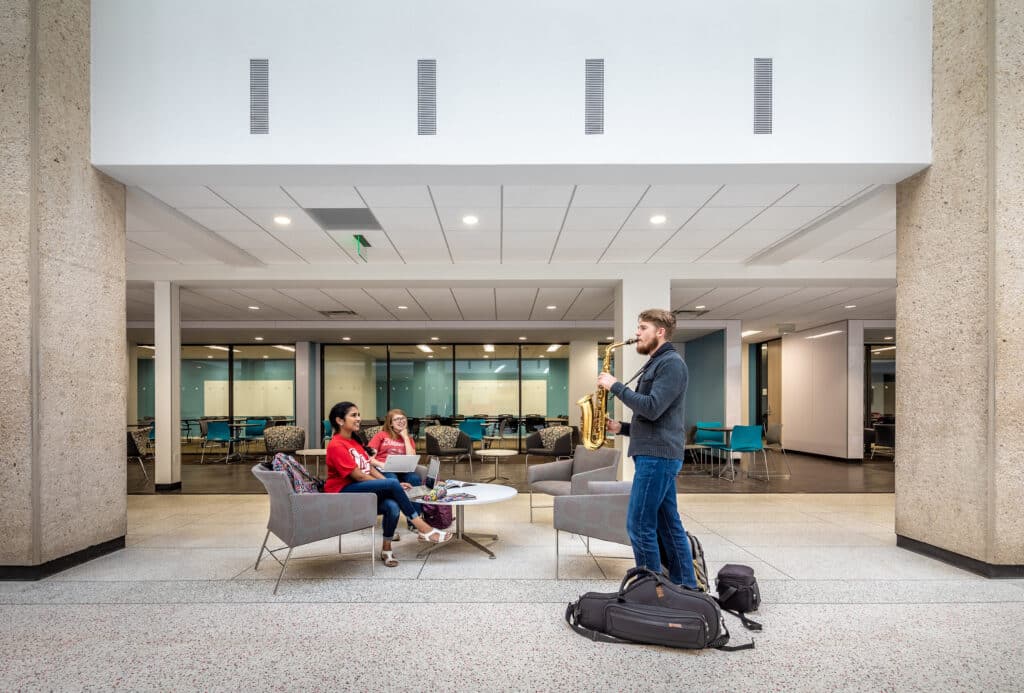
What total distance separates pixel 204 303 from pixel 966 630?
37.9ft

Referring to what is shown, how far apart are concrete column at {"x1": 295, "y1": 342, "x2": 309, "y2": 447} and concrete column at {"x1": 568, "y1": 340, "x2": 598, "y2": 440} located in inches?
275

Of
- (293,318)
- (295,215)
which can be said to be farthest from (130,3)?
(293,318)

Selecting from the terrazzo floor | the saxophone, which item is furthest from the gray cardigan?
the terrazzo floor

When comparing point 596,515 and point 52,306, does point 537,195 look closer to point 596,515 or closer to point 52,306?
point 596,515

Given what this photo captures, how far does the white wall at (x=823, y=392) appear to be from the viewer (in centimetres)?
1304

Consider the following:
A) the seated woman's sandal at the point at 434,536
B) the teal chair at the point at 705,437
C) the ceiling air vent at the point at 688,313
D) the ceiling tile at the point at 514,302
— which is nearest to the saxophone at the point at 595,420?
the seated woman's sandal at the point at 434,536

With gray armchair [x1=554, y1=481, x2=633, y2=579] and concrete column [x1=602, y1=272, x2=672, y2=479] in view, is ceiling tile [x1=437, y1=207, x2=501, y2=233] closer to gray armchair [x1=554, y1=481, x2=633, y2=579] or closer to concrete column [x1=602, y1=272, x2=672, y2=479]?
concrete column [x1=602, y1=272, x2=672, y2=479]

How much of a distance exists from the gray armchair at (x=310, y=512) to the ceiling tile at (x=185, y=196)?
269cm

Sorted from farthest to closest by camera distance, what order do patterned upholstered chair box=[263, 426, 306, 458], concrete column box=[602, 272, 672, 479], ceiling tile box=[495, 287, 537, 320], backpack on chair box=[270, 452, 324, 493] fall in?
1. patterned upholstered chair box=[263, 426, 306, 458]
2. ceiling tile box=[495, 287, 537, 320]
3. concrete column box=[602, 272, 672, 479]
4. backpack on chair box=[270, 452, 324, 493]

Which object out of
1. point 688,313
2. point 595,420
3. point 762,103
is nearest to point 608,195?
point 762,103

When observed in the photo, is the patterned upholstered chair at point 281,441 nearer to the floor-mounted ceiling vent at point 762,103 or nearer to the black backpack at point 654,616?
the black backpack at point 654,616

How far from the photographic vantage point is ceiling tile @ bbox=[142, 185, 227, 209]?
5328 millimetres

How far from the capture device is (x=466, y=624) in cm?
345

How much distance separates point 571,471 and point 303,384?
37.2 feet
